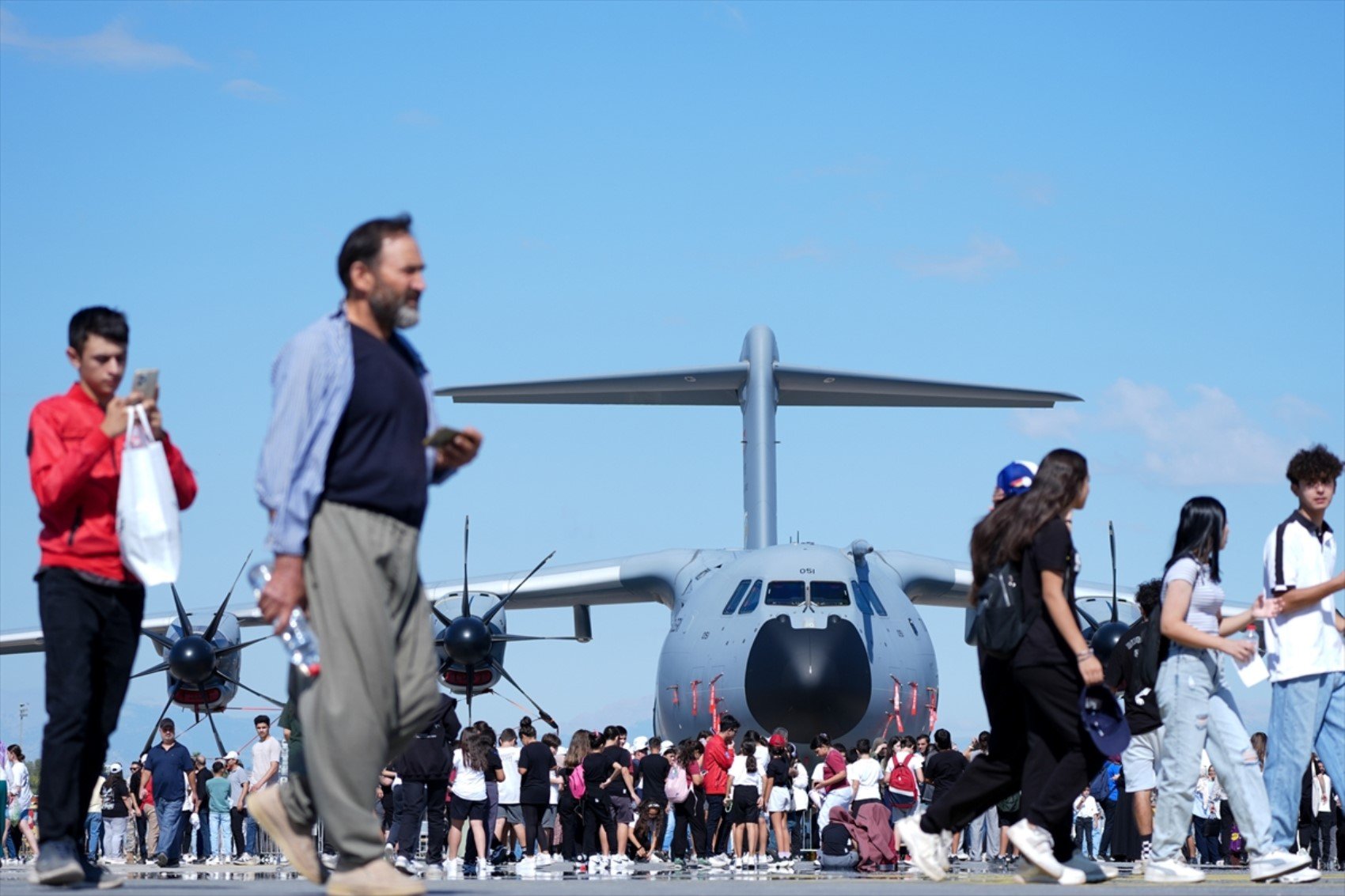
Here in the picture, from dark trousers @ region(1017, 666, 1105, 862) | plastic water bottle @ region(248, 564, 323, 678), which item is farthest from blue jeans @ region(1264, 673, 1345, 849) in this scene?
plastic water bottle @ region(248, 564, 323, 678)

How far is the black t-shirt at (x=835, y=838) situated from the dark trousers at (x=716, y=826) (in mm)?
1308

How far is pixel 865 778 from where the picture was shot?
13508 mm

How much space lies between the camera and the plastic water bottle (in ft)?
14.3

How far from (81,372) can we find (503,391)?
54.6ft

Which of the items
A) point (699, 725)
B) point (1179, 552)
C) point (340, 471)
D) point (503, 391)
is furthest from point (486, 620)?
point (340, 471)

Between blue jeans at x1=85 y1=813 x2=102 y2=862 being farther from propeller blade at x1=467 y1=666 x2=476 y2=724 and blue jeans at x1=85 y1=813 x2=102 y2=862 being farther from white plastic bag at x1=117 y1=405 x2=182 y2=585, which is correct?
white plastic bag at x1=117 y1=405 x2=182 y2=585

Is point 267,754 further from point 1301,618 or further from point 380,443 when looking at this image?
point 380,443

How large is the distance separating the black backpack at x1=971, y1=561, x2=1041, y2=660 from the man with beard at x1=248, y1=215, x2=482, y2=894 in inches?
93.8

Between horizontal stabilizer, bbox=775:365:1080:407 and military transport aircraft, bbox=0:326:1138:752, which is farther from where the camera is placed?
horizontal stabilizer, bbox=775:365:1080:407

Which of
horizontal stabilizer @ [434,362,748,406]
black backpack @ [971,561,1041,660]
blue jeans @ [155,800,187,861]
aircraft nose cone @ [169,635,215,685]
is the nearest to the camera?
black backpack @ [971,561,1041,660]

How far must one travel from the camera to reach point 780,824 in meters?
15.5

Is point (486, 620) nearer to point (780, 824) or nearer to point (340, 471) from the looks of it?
point (780, 824)

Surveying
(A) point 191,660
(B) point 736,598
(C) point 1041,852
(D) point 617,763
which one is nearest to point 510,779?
(D) point 617,763

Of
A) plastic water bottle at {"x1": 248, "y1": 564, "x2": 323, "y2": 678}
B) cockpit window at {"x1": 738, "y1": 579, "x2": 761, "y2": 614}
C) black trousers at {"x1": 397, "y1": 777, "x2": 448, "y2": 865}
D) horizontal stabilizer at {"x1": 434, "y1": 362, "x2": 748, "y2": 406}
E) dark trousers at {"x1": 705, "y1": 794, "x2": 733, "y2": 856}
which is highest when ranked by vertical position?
horizontal stabilizer at {"x1": 434, "y1": 362, "x2": 748, "y2": 406}
